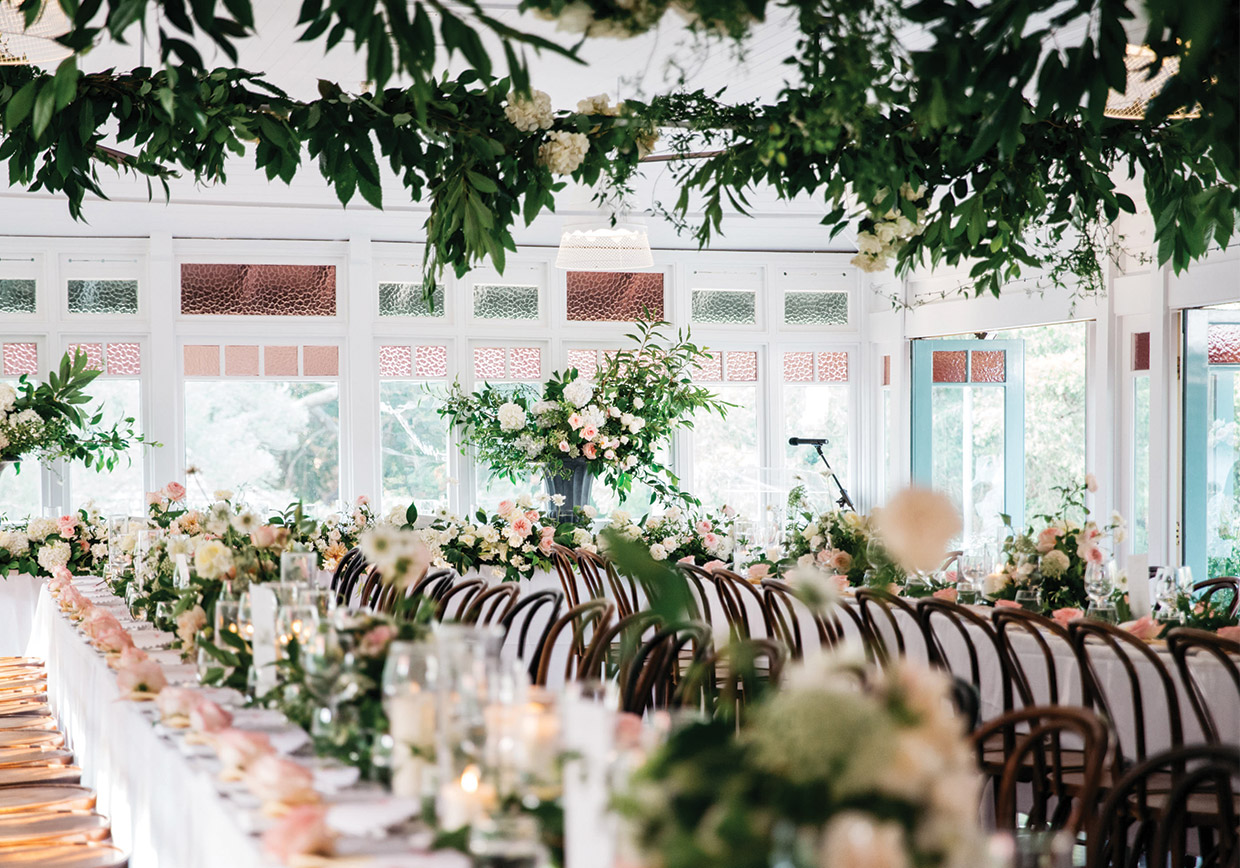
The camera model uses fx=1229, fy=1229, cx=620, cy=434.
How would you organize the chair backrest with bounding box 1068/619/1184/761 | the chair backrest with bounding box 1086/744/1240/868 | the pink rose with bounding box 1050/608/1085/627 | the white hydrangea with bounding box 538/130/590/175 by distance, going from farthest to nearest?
the pink rose with bounding box 1050/608/1085/627, the white hydrangea with bounding box 538/130/590/175, the chair backrest with bounding box 1068/619/1184/761, the chair backrest with bounding box 1086/744/1240/868

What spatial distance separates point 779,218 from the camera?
799 centimetres

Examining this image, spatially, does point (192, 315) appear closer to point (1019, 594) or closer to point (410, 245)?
point (410, 245)

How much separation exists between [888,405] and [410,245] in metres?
3.42

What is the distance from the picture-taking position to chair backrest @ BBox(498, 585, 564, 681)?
338 centimetres

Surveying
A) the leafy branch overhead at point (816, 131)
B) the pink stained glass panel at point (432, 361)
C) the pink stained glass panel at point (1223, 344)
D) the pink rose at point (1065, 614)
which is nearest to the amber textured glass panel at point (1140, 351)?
the pink stained glass panel at point (1223, 344)

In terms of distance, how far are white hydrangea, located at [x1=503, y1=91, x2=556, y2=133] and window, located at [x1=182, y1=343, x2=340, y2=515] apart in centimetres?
481

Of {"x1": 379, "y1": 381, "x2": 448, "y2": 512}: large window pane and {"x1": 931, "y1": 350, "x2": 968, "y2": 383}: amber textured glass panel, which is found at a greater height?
{"x1": 931, "y1": 350, "x2": 968, "y2": 383}: amber textured glass panel

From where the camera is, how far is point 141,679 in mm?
2578

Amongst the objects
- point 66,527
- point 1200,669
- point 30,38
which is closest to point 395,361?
point 66,527

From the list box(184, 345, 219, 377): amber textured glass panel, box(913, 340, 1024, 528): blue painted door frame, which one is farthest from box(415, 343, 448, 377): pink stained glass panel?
box(913, 340, 1024, 528): blue painted door frame

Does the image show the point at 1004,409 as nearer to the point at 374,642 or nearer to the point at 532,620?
the point at 532,620

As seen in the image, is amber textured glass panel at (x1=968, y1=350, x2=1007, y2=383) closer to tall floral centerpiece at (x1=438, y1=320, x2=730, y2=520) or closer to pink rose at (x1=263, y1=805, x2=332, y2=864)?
tall floral centerpiece at (x1=438, y1=320, x2=730, y2=520)

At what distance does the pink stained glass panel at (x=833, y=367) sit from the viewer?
28.4 feet

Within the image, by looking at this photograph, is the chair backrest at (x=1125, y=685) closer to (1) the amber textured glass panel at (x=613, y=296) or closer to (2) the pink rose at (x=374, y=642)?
(2) the pink rose at (x=374, y=642)
